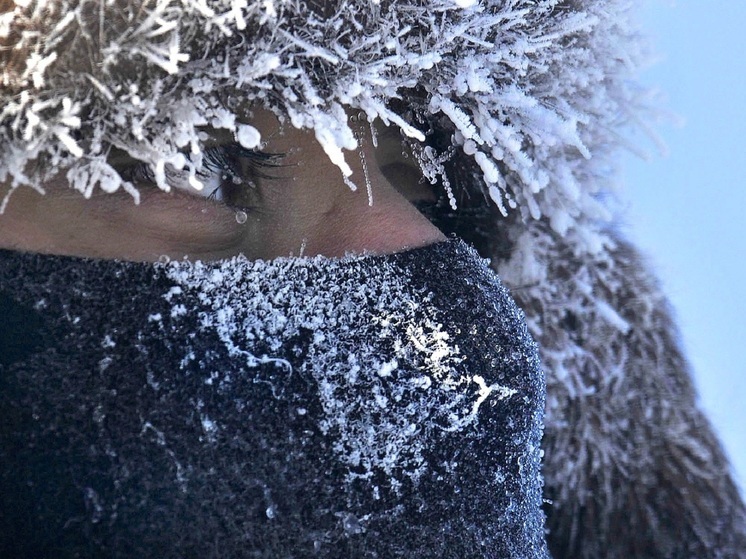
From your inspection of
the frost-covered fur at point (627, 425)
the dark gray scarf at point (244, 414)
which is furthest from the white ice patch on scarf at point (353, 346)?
the frost-covered fur at point (627, 425)

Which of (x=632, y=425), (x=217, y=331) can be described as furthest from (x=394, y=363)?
(x=632, y=425)

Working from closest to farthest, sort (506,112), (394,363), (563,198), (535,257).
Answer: (394,363) < (506,112) < (563,198) < (535,257)

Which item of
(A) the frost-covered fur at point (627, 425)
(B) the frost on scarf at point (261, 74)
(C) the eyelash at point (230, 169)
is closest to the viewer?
(B) the frost on scarf at point (261, 74)

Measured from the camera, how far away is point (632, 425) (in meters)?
1.17

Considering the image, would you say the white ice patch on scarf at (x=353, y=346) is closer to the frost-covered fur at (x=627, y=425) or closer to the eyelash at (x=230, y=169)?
the eyelash at (x=230, y=169)

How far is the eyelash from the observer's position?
0.71m

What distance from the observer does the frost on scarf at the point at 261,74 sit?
0.58 meters

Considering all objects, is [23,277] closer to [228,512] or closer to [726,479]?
[228,512]

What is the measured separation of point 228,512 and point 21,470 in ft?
0.51

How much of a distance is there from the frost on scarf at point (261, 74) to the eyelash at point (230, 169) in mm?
23

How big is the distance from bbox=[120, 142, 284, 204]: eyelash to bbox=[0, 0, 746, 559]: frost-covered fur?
5cm

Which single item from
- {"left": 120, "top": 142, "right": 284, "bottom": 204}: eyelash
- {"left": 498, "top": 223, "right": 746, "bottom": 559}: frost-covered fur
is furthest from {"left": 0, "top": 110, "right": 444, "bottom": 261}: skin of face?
{"left": 498, "top": 223, "right": 746, "bottom": 559}: frost-covered fur

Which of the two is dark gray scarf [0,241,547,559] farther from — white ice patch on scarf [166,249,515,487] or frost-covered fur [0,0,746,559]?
frost-covered fur [0,0,746,559]

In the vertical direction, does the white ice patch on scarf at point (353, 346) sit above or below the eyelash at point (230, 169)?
below
